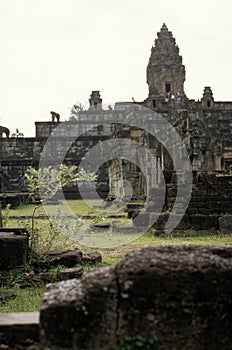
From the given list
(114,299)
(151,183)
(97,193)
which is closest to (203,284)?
(114,299)

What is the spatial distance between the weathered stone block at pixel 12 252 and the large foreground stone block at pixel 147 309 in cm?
340

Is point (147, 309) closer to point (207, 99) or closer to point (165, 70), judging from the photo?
point (207, 99)

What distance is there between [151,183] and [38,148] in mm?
12868

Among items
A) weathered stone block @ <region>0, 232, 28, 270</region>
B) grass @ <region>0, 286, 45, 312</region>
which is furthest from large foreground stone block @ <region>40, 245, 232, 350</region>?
weathered stone block @ <region>0, 232, 28, 270</region>

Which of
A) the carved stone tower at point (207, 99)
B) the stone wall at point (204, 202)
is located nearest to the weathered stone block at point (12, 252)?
the stone wall at point (204, 202)

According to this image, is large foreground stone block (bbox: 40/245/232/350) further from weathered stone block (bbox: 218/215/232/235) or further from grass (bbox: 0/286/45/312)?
weathered stone block (bbox: 218/215/232/235)

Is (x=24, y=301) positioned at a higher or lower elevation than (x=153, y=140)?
lower

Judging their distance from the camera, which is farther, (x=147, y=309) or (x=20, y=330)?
(x=20, y=330)

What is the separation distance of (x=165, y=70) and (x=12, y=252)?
1220 inches

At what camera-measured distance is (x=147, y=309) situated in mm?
2900

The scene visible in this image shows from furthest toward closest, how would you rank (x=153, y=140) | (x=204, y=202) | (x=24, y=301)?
(x=153, y=140), (x=204, y=202), (x=24, y=301)

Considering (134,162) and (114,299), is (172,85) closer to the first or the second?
(134,162)

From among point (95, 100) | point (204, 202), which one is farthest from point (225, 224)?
point (95, 100)

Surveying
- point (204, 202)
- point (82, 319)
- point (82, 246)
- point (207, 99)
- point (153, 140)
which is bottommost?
point (82, 246)
